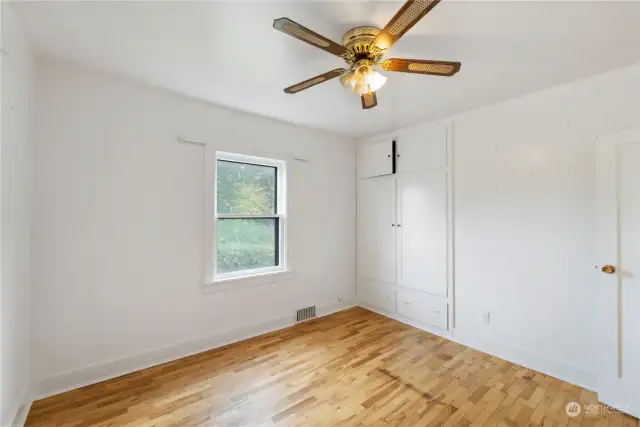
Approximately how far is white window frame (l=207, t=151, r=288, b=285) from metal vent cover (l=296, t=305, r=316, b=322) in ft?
1.98

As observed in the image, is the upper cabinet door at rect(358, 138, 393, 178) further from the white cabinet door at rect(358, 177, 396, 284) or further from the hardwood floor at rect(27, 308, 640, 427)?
the hardwood floor at rect(27, 308, 640, 427)

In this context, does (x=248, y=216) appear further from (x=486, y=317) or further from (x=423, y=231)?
(x=486, y=317)

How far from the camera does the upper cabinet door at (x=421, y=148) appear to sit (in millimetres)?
3357

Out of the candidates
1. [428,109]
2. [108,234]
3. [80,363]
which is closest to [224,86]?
[108,234]

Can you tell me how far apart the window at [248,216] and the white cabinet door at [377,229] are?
130cm

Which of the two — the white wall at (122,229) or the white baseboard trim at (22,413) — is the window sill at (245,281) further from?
the white baseboard trim at (22,413)

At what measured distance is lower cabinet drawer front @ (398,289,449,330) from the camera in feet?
10.8

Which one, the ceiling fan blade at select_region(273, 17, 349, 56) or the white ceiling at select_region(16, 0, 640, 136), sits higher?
the white ceiling at select_region(16, 0, 640, 136)

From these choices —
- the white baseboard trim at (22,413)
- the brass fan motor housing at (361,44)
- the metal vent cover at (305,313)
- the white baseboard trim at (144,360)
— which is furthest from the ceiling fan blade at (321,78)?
the white baseboard trim at (22,413)

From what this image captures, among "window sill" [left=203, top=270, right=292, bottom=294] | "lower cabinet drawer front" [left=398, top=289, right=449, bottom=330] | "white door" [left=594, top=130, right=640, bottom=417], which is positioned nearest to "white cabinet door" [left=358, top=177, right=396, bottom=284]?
"lower cabinet drawer front" [left=398, top=289, right=449, bottom=330]

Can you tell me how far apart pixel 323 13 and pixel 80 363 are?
10.1 feet

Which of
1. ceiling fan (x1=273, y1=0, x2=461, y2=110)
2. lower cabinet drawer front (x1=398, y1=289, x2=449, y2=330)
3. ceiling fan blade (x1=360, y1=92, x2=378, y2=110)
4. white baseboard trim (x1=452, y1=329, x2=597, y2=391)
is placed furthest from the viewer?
lower cabinet drawer front (x1=398, y1=289, x2=449, y2=330)

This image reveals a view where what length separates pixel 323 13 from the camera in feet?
5.36

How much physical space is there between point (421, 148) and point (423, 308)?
1943 mm
